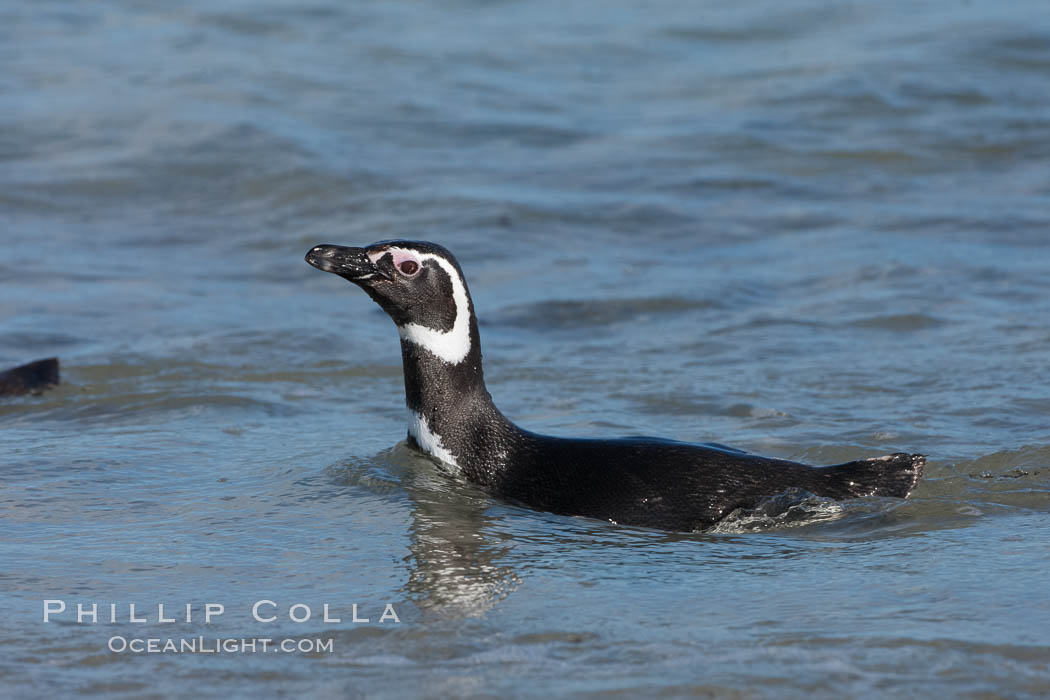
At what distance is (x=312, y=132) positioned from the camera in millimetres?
15664

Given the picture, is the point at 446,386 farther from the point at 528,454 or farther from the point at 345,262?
the point at 345,262

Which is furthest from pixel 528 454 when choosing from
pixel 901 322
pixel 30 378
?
pixel 901 322

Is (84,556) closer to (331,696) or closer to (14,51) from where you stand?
(331,696)

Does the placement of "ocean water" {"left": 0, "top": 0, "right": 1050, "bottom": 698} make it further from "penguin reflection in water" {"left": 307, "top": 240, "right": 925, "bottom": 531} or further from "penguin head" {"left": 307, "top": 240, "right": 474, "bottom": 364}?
"penguin head" {"left": 307, "top": 240, "right": 474, "bottom": 364}

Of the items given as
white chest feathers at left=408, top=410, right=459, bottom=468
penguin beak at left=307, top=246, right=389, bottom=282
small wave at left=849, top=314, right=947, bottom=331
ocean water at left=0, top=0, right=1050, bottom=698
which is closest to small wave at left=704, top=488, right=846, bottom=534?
ocean water at left=0, top=0, right=1050, bottom=698

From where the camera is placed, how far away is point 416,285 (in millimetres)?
6434

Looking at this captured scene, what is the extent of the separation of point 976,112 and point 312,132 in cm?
696

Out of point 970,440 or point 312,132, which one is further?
point 312,132

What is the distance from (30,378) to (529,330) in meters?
3.23

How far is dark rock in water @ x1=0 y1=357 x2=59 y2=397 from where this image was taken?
8.15 meters

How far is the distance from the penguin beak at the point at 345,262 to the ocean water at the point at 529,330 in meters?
0.91

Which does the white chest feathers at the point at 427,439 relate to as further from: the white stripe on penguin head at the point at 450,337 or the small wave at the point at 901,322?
the small wave at the point at 901,322

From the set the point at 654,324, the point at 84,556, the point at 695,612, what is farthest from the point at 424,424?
the point at 654,324

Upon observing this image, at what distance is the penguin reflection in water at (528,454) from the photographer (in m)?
5.93
